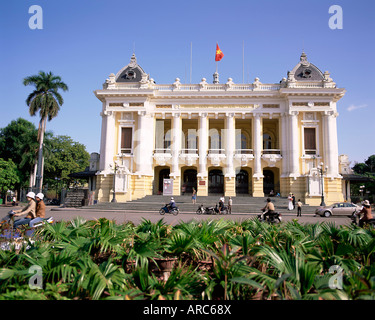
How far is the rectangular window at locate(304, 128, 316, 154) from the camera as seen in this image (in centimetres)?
3212

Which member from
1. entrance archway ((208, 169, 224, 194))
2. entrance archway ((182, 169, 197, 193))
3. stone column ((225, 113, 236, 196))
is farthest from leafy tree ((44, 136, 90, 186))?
Answer: stone column ((225, 113, 236, 196))

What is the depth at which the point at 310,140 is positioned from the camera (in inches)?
1270

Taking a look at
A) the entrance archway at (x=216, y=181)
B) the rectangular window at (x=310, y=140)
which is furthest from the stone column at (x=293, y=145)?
the entrance archway at (x=216, y=181)

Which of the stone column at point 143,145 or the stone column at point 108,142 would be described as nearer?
the stone column at point 143,145

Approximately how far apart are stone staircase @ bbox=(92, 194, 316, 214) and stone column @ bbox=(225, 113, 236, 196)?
8.09 ft

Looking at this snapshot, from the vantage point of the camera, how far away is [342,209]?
21672 mm

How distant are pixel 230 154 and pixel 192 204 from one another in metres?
9.10

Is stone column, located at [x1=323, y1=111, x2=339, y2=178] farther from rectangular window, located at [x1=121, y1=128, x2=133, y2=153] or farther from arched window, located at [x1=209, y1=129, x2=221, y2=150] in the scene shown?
rectangular window, located at [x1=121, y1=128, x2=133, y2=153]

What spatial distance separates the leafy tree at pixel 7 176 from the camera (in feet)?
120

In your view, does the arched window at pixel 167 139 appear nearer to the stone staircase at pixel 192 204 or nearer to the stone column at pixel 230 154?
the stone column at pixel 230 154

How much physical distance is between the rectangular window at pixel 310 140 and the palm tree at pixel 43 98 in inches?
1275

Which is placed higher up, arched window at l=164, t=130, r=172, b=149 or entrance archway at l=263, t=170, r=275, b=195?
arched window at l=164, t=130, r=172, b=149
